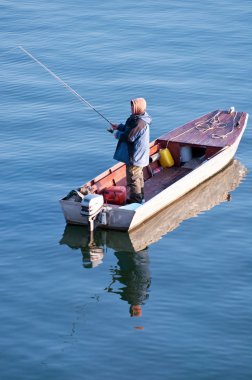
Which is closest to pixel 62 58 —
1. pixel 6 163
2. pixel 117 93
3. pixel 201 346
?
pixel 117 93

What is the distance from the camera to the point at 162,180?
73.0 feet

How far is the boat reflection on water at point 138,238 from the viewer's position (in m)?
18.4

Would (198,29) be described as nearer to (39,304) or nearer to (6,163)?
(6,163)

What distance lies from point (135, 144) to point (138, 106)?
0.67 meters

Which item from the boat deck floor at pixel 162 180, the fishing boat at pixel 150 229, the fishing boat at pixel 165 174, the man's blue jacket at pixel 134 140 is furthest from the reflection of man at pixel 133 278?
the boat deck floor at pixel 162 180

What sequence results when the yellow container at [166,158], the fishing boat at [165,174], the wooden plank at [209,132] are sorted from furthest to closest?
the wooden plank at [209,132] → the yellow container at [166,158] → the fishing boat at [165,174]

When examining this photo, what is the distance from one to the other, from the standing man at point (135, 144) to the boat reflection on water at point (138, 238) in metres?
0.70

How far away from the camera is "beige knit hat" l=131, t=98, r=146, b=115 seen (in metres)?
20.1

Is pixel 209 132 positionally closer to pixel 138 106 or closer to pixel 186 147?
pixel 186 147

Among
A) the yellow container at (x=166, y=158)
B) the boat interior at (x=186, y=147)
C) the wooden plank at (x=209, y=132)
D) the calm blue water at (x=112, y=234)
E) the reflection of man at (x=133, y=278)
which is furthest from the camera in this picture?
the wooden plank at (x=209, y=132)

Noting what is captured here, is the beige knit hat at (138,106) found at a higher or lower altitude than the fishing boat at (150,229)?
higher

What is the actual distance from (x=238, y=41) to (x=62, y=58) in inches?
187

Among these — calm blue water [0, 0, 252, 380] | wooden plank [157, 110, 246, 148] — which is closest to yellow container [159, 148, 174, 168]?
wooden plank [157, 110, 246, 148]

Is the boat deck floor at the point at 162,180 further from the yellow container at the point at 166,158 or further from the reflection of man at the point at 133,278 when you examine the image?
the reflection of man at the point at 133,278
